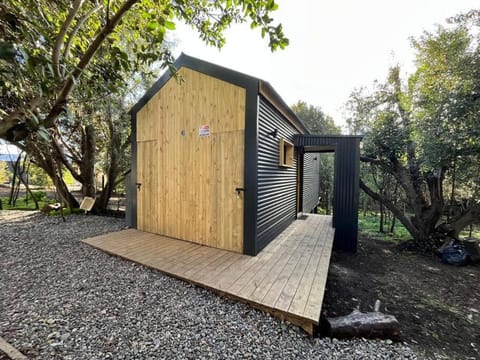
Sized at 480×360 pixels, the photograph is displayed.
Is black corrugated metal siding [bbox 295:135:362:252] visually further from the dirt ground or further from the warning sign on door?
the warning sign on door

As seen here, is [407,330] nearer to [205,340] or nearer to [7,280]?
[205,340]

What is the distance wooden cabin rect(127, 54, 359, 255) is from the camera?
11.8ft

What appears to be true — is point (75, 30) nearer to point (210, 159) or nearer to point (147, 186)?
point (210, 159)

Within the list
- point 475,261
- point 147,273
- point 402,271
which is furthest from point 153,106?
point 475,261

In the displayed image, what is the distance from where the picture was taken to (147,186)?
4906 millimetres

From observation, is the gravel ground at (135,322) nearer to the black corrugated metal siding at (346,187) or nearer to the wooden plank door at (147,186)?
the wooden plank door at (147,186)

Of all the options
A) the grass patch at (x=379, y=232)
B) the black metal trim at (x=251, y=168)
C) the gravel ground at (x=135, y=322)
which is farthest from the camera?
the grass patch at (x=379, y=232)

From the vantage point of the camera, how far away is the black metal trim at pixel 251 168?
350 cm

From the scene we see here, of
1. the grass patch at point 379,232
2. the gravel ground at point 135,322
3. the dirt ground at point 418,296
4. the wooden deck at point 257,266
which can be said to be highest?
the wooden deck at point 257,266

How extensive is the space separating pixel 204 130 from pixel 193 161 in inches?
25.2

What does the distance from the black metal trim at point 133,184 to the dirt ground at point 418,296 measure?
449cm

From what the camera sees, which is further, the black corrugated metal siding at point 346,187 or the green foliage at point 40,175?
the green foliage at point 40,175

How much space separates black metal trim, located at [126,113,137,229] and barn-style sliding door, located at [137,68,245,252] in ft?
0.46

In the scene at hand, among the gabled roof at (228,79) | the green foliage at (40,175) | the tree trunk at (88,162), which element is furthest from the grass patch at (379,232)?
the green foliage at (40,175)
